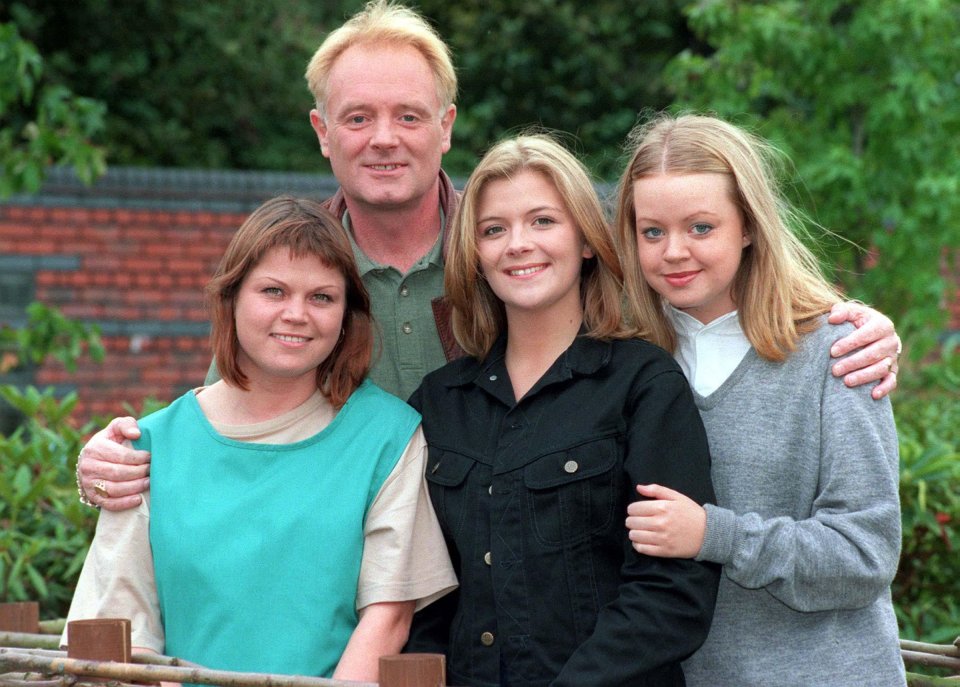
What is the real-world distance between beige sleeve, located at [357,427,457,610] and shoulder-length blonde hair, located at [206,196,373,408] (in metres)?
0.26

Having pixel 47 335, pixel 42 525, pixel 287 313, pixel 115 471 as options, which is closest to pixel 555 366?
pixel 287 313

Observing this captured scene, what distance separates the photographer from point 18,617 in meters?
3.22

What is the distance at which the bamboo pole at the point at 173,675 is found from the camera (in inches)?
89.4

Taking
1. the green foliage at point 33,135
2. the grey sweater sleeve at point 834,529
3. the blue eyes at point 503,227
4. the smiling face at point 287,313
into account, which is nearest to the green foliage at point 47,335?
the green foliage at point 33,135

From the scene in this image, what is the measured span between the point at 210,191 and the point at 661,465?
261 inches

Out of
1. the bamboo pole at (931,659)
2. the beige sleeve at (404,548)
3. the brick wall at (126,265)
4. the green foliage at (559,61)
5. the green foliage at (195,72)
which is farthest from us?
the green foliage at (559,61)

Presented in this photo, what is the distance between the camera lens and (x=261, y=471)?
2721 mm

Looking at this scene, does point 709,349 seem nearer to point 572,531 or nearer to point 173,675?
point 572,531

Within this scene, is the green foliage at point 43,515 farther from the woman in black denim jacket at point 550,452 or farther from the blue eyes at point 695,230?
the blue eyes at point 695,230

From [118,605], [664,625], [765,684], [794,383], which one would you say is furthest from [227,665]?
[794,383]

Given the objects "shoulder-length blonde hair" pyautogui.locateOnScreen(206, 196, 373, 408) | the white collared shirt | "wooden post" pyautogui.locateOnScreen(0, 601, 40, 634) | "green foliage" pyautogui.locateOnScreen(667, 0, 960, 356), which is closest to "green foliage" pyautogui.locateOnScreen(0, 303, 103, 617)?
"wooden post" pyautogui.locateOnScreen(0, 601, 40, 634)

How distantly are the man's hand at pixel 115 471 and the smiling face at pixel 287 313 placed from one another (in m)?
0.31

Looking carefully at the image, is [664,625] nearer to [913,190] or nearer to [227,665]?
[227,665]

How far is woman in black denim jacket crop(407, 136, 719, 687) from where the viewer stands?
242 centimetres
